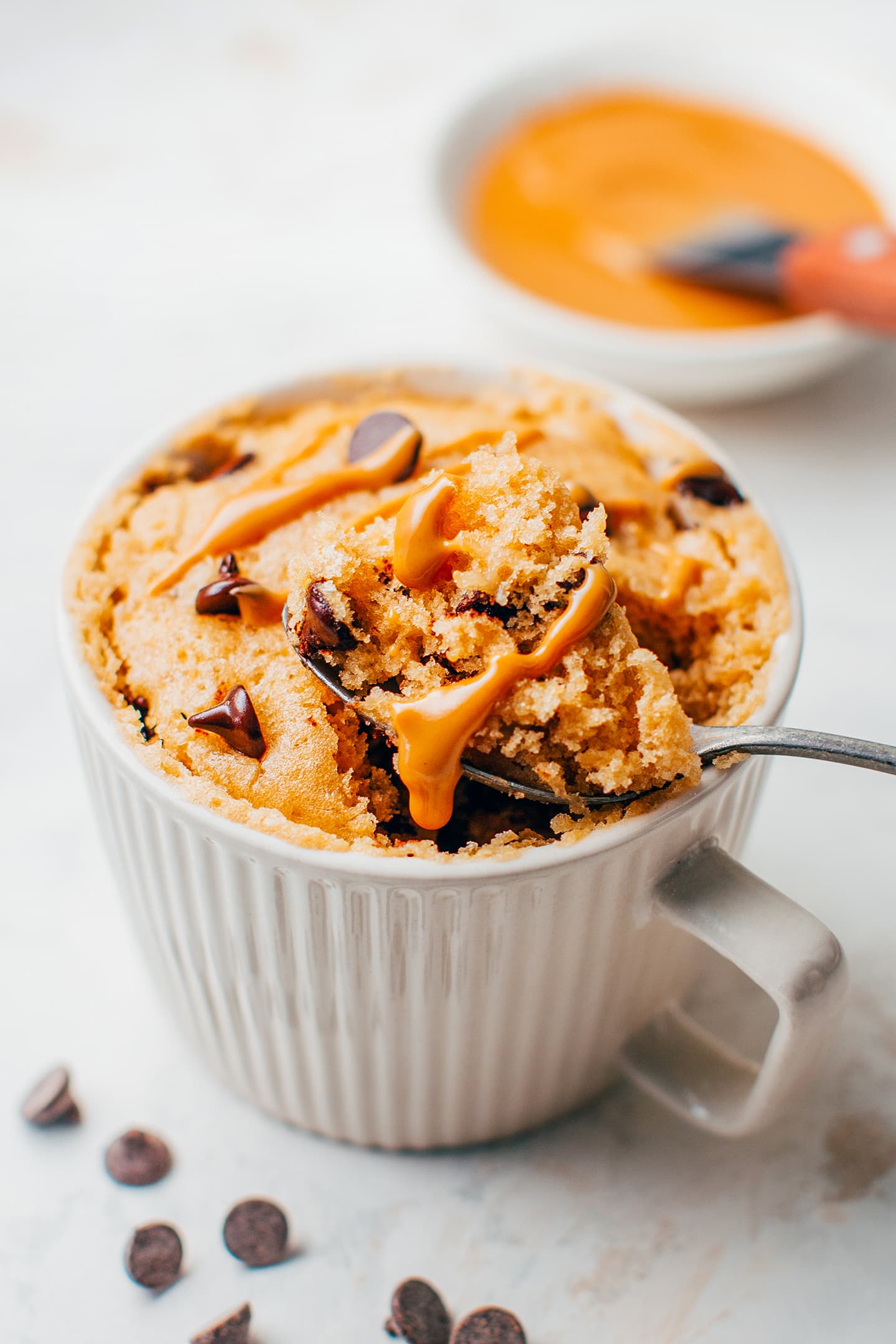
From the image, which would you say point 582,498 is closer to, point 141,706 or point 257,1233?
point 141,706

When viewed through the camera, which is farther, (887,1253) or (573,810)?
(887,1253)

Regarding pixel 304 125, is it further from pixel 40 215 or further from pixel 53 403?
pixel 53 403

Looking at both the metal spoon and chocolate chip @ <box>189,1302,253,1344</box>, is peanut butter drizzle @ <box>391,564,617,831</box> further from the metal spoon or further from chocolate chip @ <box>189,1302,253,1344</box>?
chocolate chip @ <box>189,1302,253,1344</box>

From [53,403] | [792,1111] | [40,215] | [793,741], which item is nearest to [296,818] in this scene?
[793,741]

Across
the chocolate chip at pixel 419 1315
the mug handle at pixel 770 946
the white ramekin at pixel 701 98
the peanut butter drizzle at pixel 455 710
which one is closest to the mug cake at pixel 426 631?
the peanut butter drizzle at pixel 455 710

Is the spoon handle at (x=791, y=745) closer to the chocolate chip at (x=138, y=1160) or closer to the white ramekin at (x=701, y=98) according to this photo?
the chocolate chip at (x=138, y=1160)

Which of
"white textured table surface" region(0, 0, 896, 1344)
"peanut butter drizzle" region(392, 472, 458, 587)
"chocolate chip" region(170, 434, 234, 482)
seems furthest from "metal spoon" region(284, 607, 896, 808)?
"white textured table surface" region(0, 0, 896, 1344)

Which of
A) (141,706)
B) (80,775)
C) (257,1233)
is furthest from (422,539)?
(80,775)
